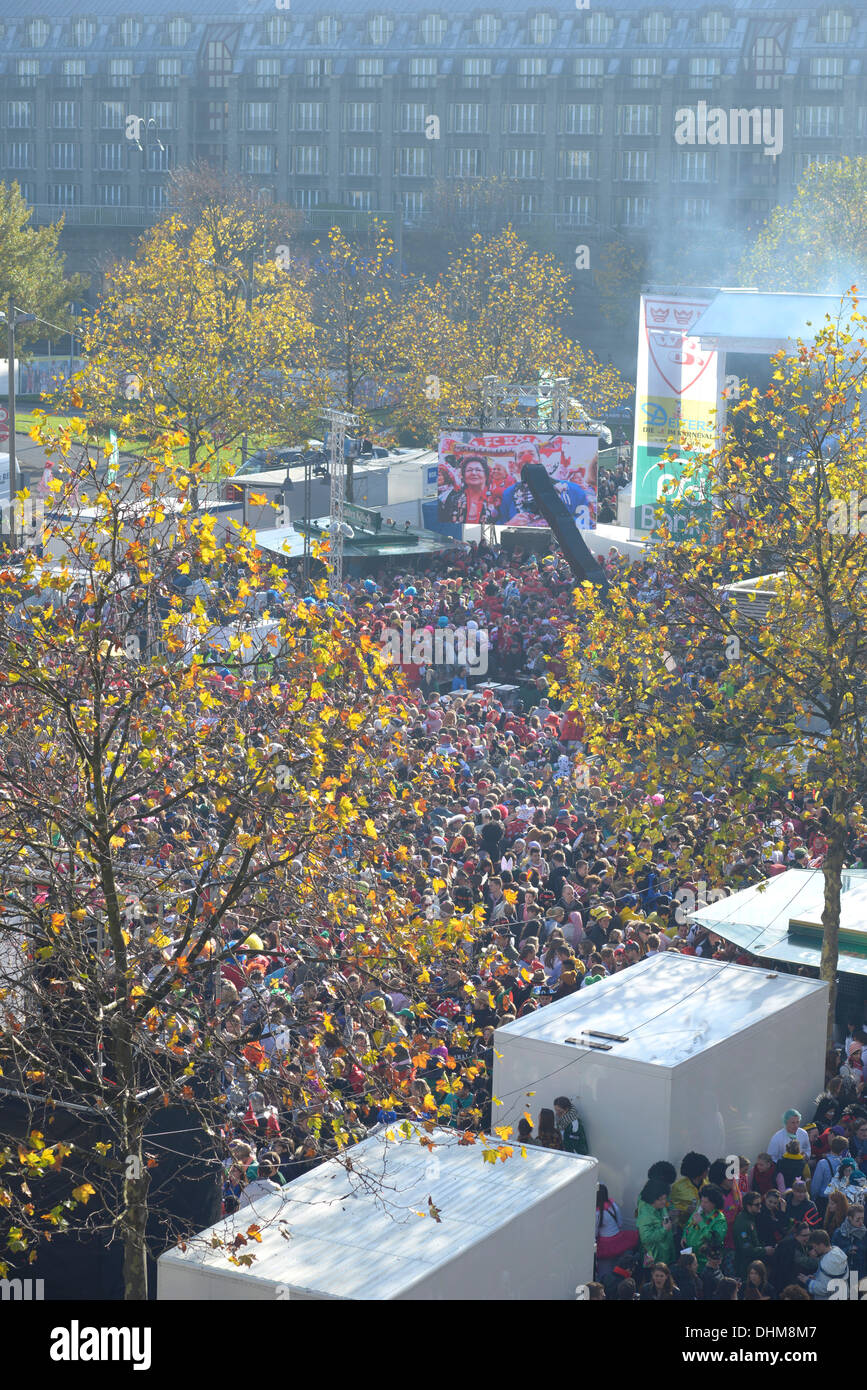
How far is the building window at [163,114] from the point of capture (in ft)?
326

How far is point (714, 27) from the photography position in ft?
299

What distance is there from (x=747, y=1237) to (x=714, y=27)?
293ft

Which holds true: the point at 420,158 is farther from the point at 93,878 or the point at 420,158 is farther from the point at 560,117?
the point at 93,878

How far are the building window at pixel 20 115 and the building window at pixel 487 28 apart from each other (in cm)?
2696

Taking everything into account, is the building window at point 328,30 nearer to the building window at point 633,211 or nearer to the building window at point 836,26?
the building window at point 633,211

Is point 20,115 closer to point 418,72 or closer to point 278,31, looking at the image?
point 278,31

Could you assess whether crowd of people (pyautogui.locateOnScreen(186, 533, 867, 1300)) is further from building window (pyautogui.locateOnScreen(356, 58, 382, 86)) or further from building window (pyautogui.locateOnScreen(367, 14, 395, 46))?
building window (pyautogui.locateOnScreen(367, 14, 395, 46))

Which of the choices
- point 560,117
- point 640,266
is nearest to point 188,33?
point 560,117

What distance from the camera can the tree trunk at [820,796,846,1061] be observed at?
1456cm

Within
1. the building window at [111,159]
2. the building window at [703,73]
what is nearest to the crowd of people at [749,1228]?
the building window at [703,73]

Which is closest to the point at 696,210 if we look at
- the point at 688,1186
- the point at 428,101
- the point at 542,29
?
the point at 542,29

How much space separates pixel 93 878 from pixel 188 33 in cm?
9979

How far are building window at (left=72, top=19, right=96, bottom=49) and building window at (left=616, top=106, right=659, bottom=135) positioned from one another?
32.4 meters
